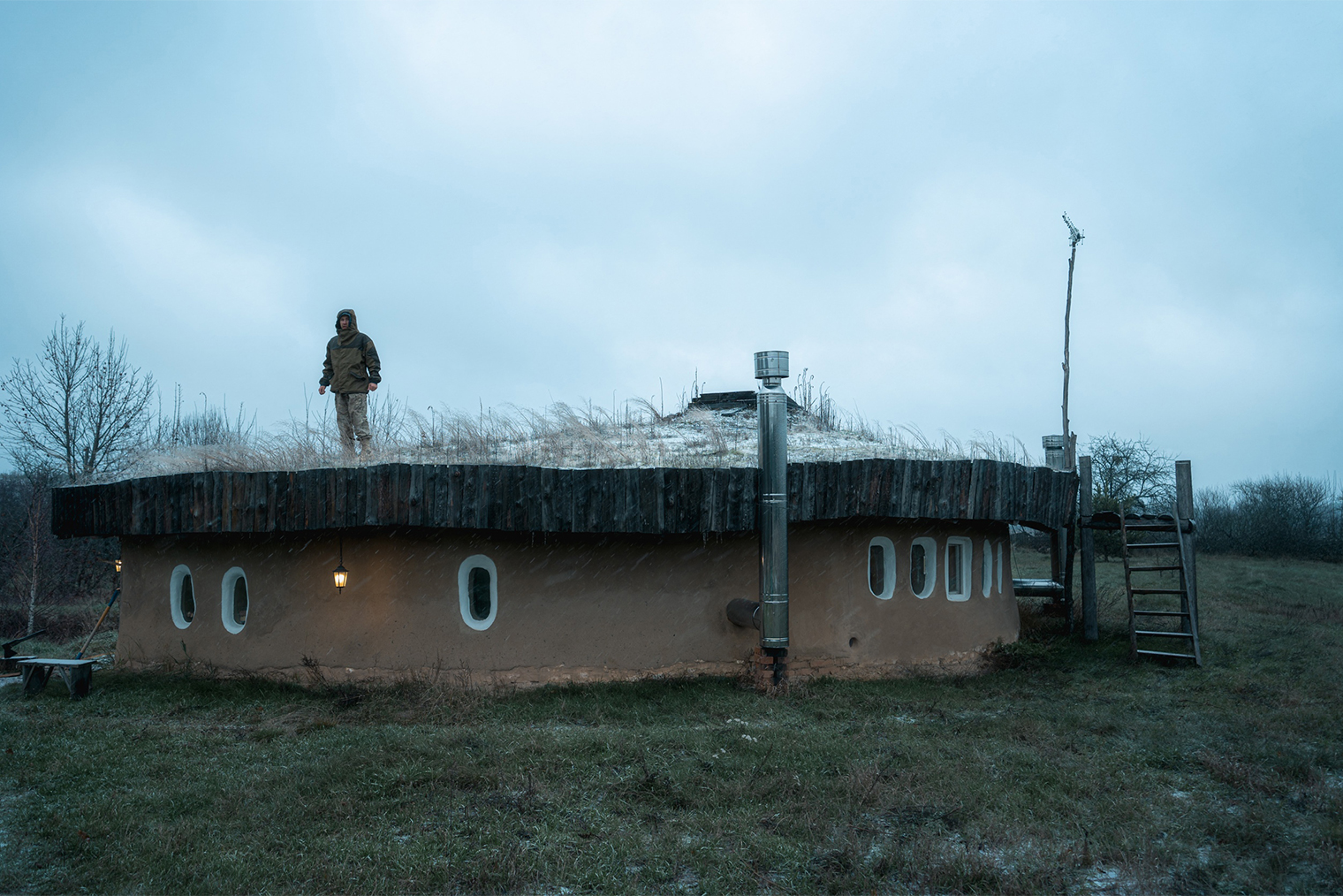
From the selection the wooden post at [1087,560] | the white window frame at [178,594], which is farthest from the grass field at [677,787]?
the wooden post at [1087,560]

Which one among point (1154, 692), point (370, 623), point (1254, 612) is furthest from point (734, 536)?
point (1254, 612)

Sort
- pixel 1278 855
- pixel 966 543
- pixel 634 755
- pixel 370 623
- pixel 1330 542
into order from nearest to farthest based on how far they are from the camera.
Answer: pixel 1278 855, pixel 634 755, pixel 370 623, pixel 966 543, pixel 1330 542

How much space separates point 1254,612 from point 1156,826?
12.7m

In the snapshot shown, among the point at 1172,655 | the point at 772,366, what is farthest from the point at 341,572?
the point at 1172,655

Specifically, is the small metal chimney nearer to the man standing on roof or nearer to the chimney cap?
the chimney cap

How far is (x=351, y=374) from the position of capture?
10539 millimetres

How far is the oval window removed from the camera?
10.1 metres

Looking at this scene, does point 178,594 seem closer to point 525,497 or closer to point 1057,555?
point 525,497

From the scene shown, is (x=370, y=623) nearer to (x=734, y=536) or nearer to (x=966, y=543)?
(x=734, y=536)

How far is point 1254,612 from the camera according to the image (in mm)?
15172

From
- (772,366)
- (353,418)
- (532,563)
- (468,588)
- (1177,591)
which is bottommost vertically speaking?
(1177,591)

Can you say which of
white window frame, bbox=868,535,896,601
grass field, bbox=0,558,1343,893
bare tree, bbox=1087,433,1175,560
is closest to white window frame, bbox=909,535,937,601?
white window frame, bbox=868,535,896,601

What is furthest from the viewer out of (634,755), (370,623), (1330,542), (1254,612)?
(1330,542)

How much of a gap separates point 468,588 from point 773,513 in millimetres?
3382
